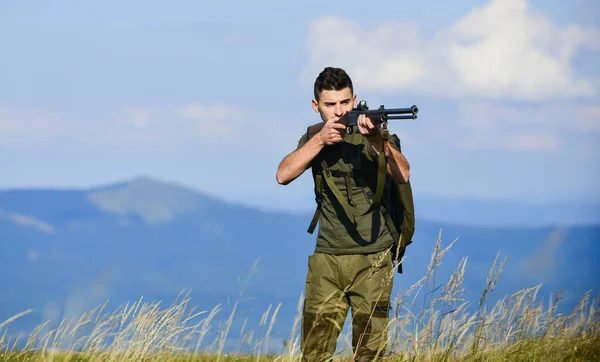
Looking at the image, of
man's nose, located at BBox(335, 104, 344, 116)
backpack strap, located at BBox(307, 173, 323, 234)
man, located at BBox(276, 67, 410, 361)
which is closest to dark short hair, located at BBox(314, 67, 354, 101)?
man, located at BBox(276, 67, 410, 361)

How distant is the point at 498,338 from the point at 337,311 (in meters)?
1.61

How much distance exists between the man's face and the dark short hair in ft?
0.10

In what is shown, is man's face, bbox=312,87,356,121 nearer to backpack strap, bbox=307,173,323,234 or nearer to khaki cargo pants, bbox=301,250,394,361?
backpack strap, bbox=307,173,323,234

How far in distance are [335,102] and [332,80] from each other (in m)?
0.16

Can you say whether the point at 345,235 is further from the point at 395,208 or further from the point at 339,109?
the point at 339,109

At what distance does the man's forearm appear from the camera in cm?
551

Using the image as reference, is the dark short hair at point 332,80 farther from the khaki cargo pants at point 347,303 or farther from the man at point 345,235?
the khaki cargo pants at point 347,303

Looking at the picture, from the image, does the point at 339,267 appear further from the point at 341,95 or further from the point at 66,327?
the point at 66,327

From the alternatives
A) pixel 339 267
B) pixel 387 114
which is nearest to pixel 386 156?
pixel 387 114

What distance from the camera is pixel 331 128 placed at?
17.5ft

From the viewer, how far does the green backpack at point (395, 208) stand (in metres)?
5.59

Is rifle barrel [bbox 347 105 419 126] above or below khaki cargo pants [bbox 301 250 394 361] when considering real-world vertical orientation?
above

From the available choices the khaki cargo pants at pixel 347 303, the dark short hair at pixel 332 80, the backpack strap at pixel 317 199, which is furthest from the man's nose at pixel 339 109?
the khaki cargo pants at pixel 347 303

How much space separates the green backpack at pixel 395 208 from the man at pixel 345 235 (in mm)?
15
